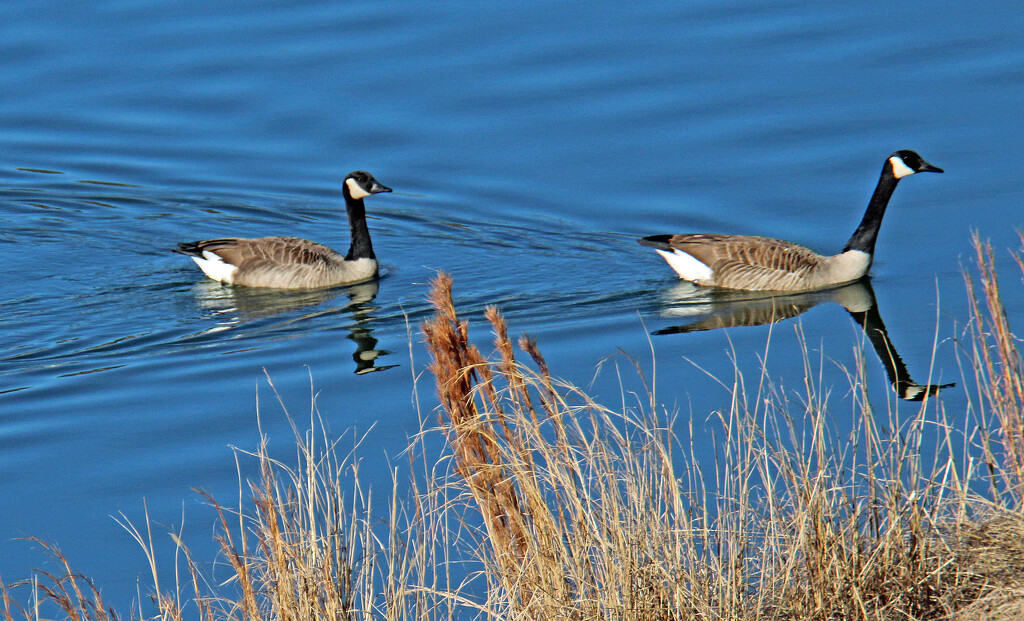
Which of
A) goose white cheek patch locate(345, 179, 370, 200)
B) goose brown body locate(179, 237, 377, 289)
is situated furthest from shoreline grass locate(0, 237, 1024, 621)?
goose white cheek patch locate(345, 179, 370, 200)

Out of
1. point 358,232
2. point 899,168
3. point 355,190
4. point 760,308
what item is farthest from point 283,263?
point 899,168

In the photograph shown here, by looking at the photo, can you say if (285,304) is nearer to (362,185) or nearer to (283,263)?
(283,263)

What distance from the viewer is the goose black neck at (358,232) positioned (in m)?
12.6

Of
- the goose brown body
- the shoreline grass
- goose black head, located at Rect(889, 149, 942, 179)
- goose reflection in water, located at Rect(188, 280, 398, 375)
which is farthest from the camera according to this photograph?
the goose brown body

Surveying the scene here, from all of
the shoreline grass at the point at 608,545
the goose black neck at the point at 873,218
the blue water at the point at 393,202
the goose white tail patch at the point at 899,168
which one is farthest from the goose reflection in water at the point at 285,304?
the shoreline grass at the point at 608,545

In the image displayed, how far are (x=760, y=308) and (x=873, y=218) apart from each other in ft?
5.03

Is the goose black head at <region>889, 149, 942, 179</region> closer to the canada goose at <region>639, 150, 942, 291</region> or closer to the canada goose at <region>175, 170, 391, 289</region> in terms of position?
the canada goose at <region>639, 150, 942, 291</region>

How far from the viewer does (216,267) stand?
12562mm

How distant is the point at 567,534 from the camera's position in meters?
4.71

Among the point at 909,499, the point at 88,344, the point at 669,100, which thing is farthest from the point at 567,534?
the point at 669,100

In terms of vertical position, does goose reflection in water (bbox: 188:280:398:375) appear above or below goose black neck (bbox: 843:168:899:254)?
below

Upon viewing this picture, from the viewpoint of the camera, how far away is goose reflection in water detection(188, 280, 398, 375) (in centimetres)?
1112

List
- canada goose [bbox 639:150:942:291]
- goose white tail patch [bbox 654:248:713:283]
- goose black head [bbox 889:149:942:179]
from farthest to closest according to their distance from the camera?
1. goose black head [bbox 889:149:942:179]
2. goose white tail patch [bbox 654:248:713:283]
3. canada goose [bbox 639:150:942:291]

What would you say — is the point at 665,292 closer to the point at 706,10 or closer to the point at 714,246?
the point at 714,246
